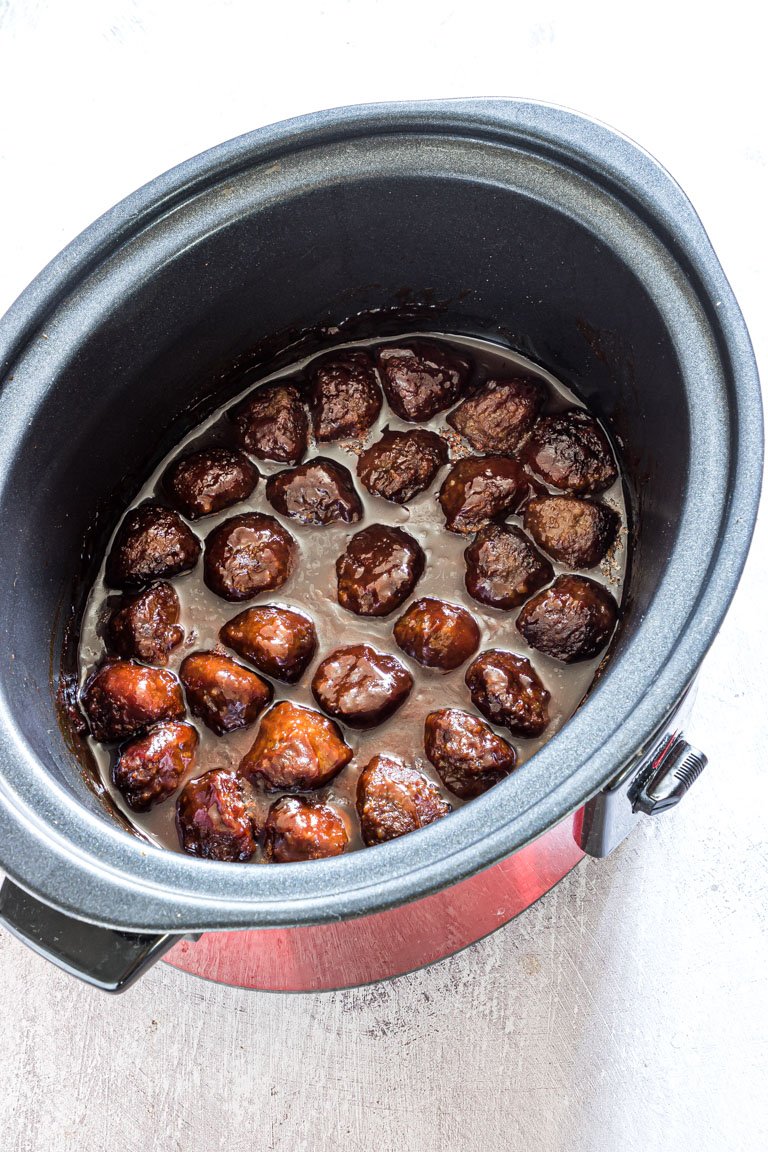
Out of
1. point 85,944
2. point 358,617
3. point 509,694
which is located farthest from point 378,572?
point 85,944

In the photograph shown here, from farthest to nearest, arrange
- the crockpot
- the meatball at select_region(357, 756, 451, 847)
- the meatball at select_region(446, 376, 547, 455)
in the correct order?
the meatball at select_region(446, 376, 547, 455) < the meatball at select_region(357, 756, 451, 847) < the crockpot

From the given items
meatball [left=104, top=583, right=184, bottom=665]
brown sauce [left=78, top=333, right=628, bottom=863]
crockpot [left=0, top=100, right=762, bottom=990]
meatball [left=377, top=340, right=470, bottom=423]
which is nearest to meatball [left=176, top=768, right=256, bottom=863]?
brown sauce [left=78, top=333, right=628, bottom=863]

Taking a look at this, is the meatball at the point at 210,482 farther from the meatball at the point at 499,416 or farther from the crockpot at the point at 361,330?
the meatball at the point at 499,416

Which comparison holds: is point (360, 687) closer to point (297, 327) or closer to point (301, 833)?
point (301, 833)

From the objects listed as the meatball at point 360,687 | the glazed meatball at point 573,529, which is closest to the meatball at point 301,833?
the meatball at point 360,687

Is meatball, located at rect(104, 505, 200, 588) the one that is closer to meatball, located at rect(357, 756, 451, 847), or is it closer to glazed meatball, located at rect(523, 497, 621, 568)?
meatball, located at rect(357, 756, 451, 847)

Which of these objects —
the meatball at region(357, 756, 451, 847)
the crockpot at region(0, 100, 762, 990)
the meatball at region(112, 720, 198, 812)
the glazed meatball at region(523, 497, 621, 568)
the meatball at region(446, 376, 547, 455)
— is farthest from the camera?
the meatball at region(446, 376, 547, 455)
